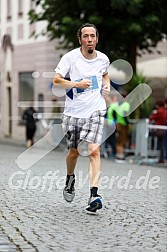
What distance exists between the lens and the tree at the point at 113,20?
22297 mm

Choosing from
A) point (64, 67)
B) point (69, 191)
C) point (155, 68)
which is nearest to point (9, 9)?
point (155, 68)

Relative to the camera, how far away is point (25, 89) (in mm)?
35594

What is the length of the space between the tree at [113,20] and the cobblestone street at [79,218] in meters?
10.2

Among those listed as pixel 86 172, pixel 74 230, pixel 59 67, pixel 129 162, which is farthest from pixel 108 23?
pixel 74 230

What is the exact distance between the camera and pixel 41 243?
6.59m

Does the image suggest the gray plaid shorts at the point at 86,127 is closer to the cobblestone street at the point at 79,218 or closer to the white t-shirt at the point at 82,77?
the white t-shirt at the point at 82,77

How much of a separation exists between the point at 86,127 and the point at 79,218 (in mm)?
1028

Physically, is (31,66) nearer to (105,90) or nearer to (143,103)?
(143,103)

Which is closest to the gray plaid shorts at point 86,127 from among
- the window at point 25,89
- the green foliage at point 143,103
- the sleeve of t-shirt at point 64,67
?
the sleeve of t-shirt at point 64,67

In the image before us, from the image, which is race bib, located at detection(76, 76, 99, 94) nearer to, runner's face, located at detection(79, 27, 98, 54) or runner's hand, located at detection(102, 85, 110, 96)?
runner's hand, located at detection(102, 85, 110, 96)

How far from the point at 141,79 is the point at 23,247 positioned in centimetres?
1666

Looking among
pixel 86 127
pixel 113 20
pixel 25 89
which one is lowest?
pixel 25 89

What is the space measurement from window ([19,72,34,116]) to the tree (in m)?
10.4

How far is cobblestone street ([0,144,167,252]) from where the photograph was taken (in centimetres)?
663
